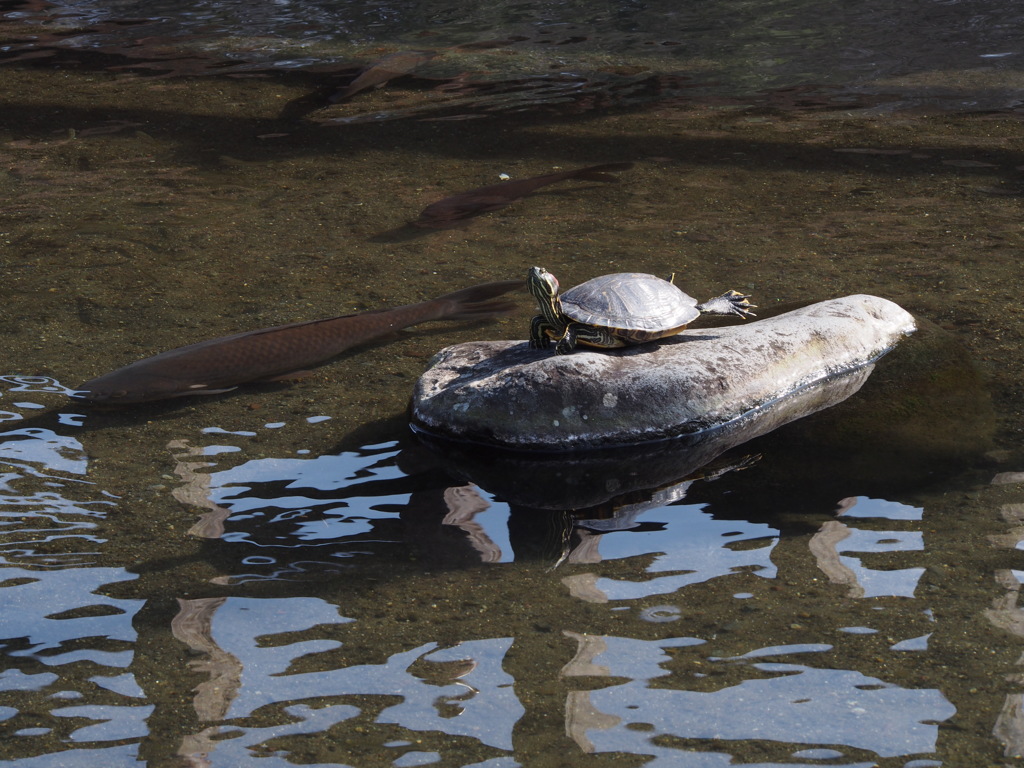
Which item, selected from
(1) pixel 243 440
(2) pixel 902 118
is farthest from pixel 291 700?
(2) pixel 902 118

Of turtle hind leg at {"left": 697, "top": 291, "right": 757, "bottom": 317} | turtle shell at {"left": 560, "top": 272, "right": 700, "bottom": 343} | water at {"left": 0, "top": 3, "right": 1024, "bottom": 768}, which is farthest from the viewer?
turtle hind leg at {"left": 697, "top": 291, "right": 757, "bottom": 317}

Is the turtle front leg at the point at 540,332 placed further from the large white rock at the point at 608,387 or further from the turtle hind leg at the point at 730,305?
the turtle hind leg at the point at 730,305

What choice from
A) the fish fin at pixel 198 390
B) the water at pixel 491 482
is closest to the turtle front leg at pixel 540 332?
the water at pixel 491 482

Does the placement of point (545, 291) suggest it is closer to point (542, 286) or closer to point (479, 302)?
Result: point (542, 286)

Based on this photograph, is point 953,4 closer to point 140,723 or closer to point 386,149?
point 386,149

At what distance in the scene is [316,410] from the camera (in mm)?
5164

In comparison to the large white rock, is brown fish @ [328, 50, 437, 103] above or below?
above

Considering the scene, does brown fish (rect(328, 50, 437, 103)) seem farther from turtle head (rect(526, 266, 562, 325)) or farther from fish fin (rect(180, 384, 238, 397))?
turtle head (rect(526, 266, 562, 325))

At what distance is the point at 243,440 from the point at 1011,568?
315 centimetres

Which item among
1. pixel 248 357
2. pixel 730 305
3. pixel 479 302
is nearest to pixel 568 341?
pixel 730 305

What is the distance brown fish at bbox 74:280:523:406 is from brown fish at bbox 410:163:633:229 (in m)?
1.78

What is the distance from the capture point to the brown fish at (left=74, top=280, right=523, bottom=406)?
201 inches

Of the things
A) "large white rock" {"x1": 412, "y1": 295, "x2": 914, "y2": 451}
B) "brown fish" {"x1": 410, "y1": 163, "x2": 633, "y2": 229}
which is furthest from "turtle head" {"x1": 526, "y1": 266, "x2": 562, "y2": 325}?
"brown fish" {"x1": 410, "y1": 163, "x2": 633, "y2": 229}

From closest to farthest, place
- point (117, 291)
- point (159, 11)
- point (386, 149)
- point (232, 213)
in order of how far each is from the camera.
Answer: point (117, 291) → point (232, 213) → point (386, 149) → point (159, 11)
